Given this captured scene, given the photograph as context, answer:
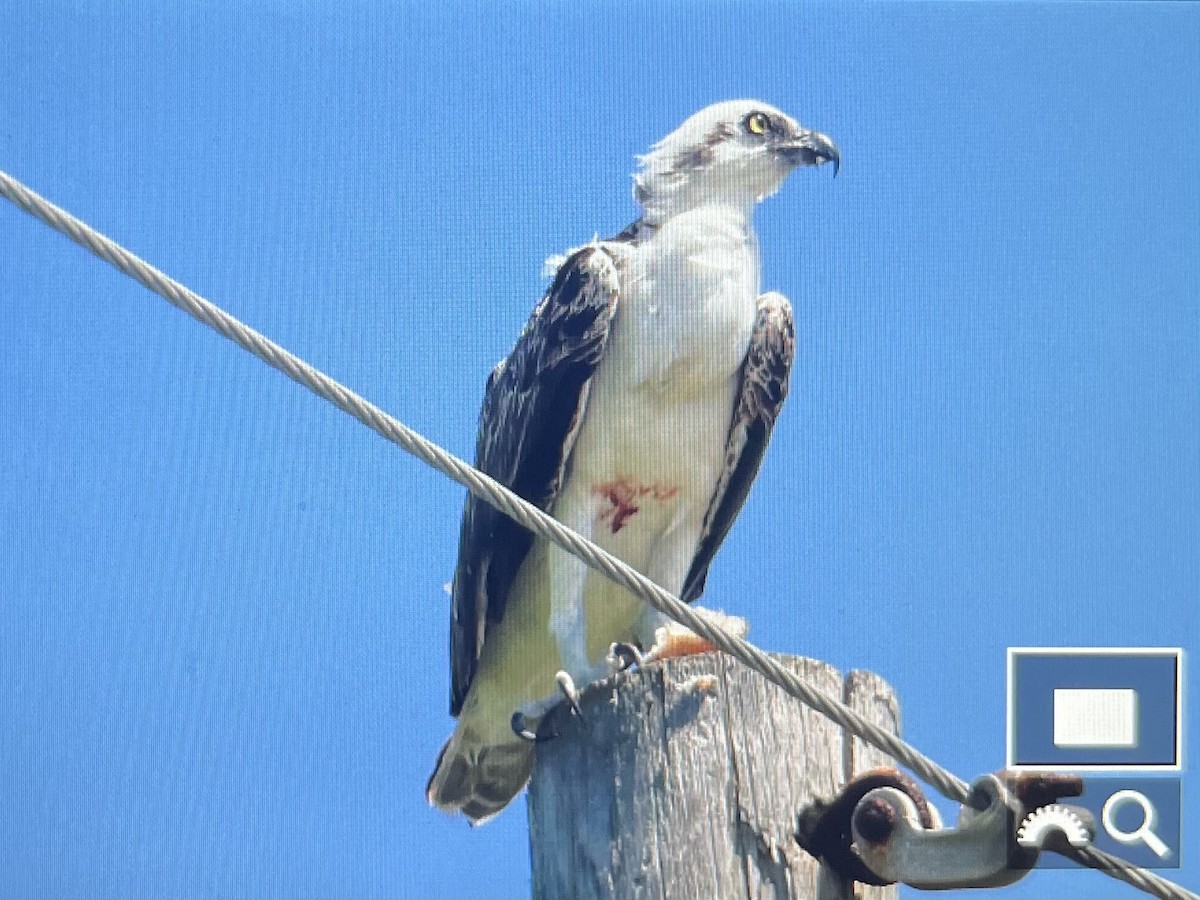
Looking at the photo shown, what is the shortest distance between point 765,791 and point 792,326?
2070 millimetres

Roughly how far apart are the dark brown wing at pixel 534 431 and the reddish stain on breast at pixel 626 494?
11 centimetres

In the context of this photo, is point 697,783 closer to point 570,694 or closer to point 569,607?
point 570,694

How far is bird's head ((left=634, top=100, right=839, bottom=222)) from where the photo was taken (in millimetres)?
4258

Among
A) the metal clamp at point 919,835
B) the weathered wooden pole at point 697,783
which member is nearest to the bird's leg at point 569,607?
the weathered wooden pole at point 697,783

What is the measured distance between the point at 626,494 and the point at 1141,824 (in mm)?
1394

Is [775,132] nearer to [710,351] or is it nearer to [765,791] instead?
[710,351]

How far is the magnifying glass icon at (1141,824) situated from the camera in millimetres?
4020

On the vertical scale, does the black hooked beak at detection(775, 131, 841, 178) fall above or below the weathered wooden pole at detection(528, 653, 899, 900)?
above

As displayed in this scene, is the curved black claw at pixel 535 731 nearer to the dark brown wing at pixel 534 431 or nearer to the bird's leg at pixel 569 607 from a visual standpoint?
the bird's leg at pixel 569 607

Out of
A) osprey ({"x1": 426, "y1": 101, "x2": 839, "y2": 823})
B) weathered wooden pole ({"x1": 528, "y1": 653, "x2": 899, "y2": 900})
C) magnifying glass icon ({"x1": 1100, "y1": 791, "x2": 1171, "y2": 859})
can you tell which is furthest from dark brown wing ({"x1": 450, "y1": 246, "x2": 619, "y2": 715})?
weathered wooden pole ({"x1": 528, "y1": 653, "x2": 899, "y2": 900})

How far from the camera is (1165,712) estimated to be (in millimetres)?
4145

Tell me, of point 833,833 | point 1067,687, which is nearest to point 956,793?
point 833,833

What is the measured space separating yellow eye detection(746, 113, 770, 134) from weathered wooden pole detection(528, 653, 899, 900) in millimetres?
2222
